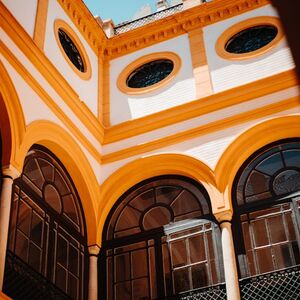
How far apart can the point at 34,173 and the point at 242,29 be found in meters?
5.24

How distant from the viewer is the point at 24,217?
6.79 m

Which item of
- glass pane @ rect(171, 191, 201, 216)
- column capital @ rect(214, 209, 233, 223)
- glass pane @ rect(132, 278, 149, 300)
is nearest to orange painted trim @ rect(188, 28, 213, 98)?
glass pane @ rect(171, 191, 201, 216)

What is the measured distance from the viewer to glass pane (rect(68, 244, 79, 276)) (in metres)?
7.58

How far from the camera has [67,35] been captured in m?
9.54

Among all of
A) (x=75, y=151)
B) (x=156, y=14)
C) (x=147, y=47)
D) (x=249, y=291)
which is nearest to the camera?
(x=249, y=291)

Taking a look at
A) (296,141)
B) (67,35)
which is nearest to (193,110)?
(296,141)

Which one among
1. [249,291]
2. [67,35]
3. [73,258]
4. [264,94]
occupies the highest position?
[67,35]

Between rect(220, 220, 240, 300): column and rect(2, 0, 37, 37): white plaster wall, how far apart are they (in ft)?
14.7

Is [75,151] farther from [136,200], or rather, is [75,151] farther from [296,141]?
[296,141]

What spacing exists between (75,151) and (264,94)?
11.3ft

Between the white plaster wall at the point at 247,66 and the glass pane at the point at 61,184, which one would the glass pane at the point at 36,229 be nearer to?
the glass pane at the point at 61,184

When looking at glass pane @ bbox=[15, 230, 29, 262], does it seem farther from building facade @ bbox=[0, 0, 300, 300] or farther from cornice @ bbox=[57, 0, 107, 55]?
cornice @ bbox=[57, 0, 107, 55]

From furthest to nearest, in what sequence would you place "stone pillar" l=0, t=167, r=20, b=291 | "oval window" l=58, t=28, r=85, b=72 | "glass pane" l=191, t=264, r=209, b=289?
1. "oval window" l=58, t=28, r=85, b=72
2. "glass pane" l=191, t=264, r=209, b=289
3. "stone pillar" l=0, t=167, r=20, b=291

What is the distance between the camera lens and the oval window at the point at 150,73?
398 inches
